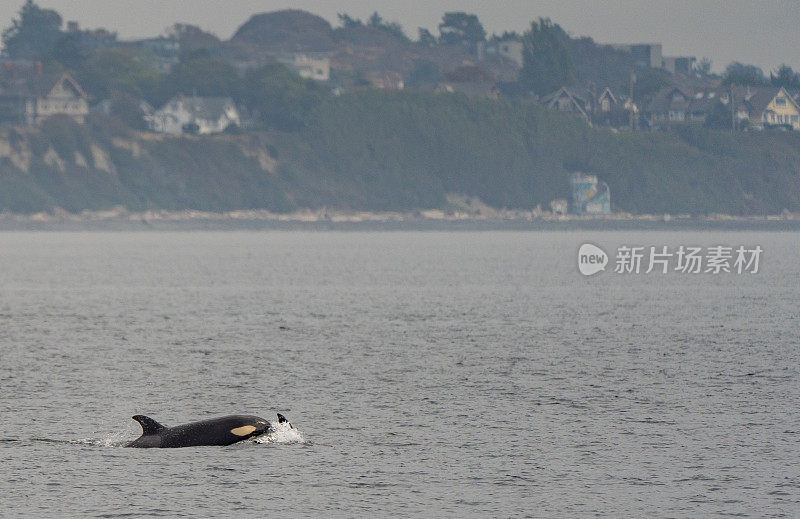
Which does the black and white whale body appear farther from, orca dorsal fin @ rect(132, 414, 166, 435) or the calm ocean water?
the calm ocean water

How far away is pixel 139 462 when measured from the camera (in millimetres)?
34562

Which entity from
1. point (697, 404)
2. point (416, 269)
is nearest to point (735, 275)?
point (416, 269)

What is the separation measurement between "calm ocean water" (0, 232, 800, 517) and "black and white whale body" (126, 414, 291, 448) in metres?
0.43

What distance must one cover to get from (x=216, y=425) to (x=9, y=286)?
90.0m

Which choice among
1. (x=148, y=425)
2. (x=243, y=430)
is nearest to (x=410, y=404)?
(x=243, y=430)

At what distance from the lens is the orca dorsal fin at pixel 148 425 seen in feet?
118

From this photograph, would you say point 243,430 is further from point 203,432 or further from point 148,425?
point 148,425

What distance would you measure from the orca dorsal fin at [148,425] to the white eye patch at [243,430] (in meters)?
2.38

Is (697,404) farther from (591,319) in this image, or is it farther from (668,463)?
(591,319)

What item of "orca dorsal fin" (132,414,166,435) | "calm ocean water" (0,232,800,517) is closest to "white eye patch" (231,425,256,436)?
"calm ocean water" (0,232,800,517)

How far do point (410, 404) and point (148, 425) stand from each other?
→ 11860 mm

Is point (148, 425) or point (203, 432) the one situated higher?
point (148, 425)

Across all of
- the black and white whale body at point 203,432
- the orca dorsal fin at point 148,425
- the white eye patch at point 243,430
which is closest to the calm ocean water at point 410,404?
the black and white whale body at point 203,432

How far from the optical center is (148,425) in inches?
1423
